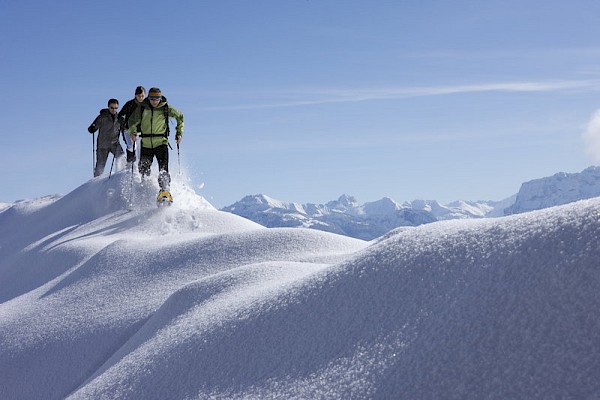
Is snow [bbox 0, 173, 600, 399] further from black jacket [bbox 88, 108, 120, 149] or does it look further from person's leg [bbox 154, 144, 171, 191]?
black jacket [bbox 88, 108, 120, 149]

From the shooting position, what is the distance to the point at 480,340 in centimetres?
289

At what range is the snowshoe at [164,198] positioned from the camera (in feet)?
46.1

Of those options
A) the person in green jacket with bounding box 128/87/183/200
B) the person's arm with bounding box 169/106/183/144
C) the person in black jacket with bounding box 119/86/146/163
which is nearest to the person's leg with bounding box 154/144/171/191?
the person in green jacket with bounding box 128/87/183/200

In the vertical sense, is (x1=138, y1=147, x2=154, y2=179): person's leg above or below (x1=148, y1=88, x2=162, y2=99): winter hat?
below

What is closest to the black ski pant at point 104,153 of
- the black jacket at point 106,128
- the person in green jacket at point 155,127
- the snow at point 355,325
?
the black jacket at point 106,128

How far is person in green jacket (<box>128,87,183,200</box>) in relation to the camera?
12914 millimetres

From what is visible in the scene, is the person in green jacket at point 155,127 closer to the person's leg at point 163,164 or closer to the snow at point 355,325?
the person's leg at point 163,164

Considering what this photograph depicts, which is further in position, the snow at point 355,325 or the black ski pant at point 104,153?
the black ski pant at point 104,153

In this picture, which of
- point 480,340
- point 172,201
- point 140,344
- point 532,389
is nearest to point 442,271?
point 480,340

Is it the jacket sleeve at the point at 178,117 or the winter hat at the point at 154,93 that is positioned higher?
the winter hat at the point at 154,93

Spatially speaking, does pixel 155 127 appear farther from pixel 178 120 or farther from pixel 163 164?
pixel 163 164

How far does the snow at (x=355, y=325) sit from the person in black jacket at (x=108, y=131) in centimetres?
1096

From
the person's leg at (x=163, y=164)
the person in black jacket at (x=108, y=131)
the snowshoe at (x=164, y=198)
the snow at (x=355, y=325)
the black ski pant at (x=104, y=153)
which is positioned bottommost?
the snow at (x=355, y=325)

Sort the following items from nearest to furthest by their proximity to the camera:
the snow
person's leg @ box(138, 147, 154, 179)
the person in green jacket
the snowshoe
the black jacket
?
the snow, the person in green jacket, person's leg @ box(138, 147, 154, 179), the snowshoe, the black jacket
